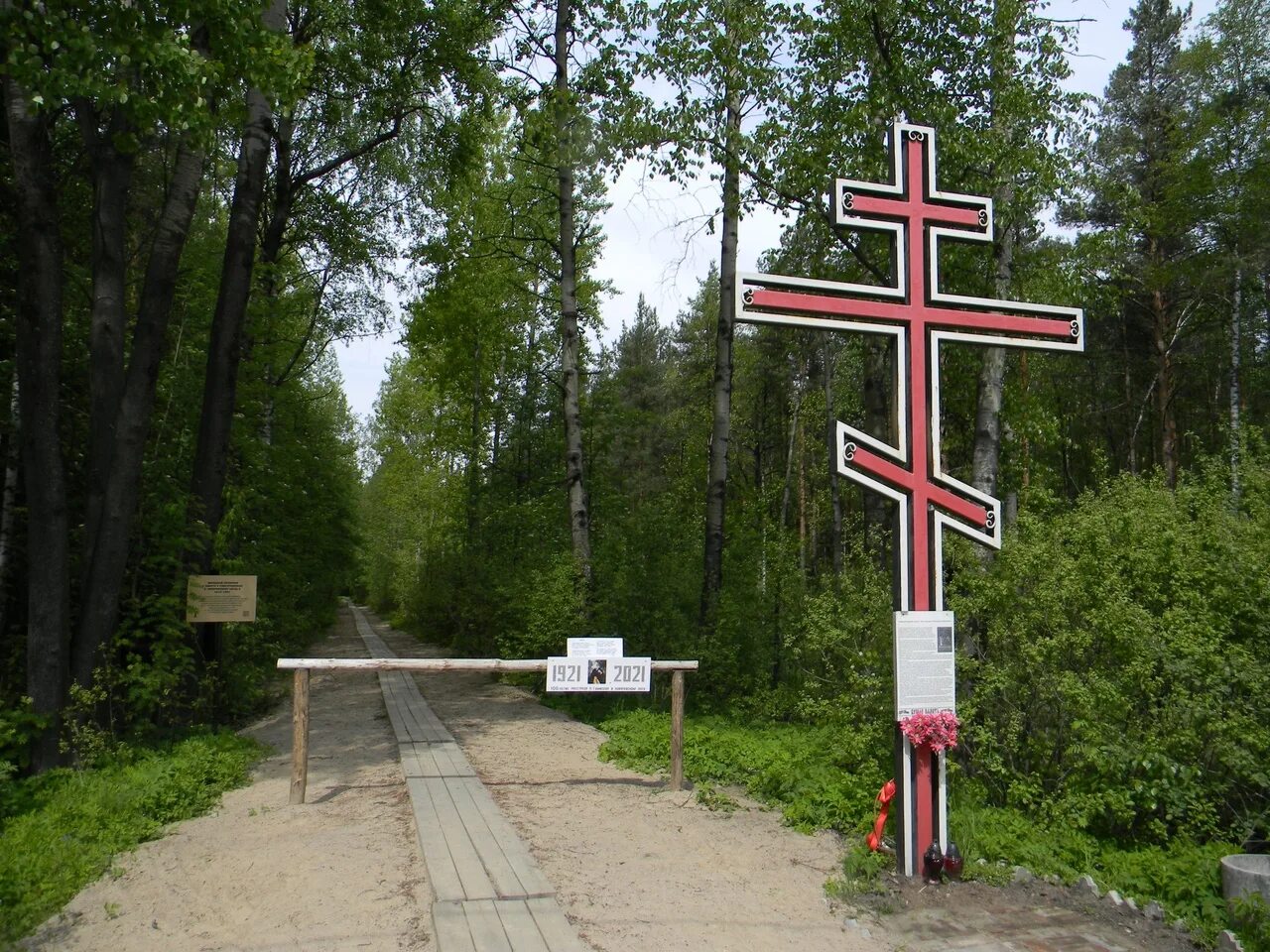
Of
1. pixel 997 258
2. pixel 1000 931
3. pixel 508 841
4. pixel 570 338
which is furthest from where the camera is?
pixel 570 338

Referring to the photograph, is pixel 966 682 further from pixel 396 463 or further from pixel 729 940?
pixel 396 463

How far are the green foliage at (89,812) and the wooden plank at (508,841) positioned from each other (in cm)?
208

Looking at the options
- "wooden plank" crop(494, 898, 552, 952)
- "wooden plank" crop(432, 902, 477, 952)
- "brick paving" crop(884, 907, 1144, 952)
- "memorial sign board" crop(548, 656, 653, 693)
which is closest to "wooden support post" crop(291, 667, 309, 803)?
"memorial sign board" crop(548, 656, 653, 693)

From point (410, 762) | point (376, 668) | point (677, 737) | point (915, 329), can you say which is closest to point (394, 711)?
point (410, 762)

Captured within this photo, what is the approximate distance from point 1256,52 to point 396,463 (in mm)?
30737

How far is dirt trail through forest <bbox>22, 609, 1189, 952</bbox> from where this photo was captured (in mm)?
4996

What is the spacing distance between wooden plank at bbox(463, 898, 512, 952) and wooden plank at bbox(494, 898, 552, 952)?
3 cm

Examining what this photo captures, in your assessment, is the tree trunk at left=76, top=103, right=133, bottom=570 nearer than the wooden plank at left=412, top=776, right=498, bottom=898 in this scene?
No

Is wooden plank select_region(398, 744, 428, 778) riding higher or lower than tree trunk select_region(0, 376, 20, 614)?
lower

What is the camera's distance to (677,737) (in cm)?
837

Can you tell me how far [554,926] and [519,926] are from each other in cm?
18

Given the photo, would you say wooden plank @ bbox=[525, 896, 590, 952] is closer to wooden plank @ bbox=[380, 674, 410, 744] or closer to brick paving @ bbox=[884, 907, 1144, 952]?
brick paving @ bbox=[884, 907, 1144, 952]

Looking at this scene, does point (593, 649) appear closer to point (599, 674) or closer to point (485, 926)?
point (599, 674)

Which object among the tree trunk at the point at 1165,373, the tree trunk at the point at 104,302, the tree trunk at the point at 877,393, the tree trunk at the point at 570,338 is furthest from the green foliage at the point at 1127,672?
the tree trunk at the point at 1165,373
